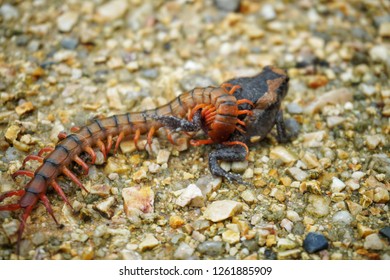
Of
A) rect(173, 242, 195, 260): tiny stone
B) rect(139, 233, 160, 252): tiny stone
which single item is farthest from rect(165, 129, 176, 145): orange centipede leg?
rect(173, 242, 195, 260): tiny stone

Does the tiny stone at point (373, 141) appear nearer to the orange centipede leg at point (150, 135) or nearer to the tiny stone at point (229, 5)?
the orange centipede leg at point (150, 135)

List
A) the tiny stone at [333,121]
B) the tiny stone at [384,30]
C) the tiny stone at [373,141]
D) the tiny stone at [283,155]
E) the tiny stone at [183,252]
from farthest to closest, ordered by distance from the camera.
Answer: the tiny stone at [384,30] → the tiny stone at [333,121] → the tiny stone at [373,141] → the tiny stone at [283,155] → the tiny stone at [183,252]

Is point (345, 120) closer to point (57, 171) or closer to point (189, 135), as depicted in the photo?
point (189, 135)

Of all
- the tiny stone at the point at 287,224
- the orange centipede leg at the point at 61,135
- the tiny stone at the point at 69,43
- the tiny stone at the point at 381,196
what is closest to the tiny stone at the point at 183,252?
the tiny stone at the point at 287,224

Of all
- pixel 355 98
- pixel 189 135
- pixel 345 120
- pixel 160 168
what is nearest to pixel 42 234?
pixel 160 168

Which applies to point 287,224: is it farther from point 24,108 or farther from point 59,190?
point 24,108

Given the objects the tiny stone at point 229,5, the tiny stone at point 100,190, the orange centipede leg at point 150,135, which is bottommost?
the tiny stone at point 100,190

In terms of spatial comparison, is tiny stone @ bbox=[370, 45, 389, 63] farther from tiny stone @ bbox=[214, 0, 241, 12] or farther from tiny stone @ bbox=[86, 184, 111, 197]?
tiny stone @ bbox=[86, 184, 111, 197]
